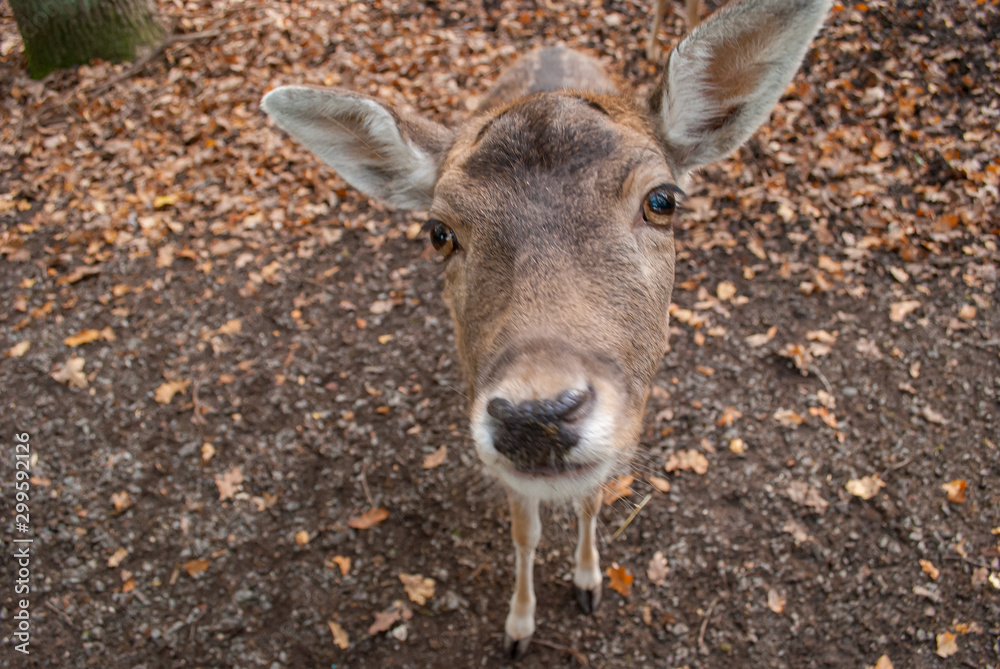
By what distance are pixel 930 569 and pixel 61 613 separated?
5.72 m

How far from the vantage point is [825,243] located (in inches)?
218

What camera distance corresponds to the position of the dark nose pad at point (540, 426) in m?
1.88

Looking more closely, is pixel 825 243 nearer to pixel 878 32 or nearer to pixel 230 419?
pixel 878 32

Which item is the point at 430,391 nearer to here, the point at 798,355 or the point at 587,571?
the point at 587,571

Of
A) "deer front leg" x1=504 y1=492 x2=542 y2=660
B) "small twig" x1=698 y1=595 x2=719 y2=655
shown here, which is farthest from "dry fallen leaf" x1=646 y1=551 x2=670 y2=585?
"deer front leg" x1=504 y1=492 x2=542 y2=660

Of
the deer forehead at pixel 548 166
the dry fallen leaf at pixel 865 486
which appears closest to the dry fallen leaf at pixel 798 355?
the dry fallen leaf at pixel 865 486

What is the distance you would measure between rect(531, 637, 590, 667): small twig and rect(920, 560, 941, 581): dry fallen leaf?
226cm

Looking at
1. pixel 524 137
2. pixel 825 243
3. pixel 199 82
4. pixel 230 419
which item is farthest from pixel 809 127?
pixel 199 82

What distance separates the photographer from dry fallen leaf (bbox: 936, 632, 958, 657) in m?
3.65

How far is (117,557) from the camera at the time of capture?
4.24m

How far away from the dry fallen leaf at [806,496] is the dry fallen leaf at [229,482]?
405cm

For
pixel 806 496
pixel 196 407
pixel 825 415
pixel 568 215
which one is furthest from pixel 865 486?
pixel 196 407

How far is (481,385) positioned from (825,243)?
181 inches

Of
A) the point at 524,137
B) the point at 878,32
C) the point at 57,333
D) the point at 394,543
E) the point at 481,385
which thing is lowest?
the point at 394,543
